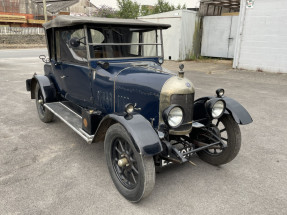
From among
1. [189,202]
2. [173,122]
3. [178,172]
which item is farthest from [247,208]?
[173,122]

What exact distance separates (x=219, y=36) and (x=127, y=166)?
43.5ft

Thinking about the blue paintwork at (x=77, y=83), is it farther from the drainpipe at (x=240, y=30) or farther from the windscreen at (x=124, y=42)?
the drainpipe at (x=240, y=30)

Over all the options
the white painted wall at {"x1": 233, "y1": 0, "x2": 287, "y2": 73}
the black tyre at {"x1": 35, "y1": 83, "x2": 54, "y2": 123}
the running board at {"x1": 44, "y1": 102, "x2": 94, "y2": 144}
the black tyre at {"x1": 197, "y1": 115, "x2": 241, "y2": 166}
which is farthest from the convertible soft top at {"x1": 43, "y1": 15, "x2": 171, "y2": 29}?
the white painted wall at {"x1": 233, "y1": 0, "x2": 287, "y2": 73}

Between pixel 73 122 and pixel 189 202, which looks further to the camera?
pixel 73 122

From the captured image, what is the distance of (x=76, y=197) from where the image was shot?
2641 mm

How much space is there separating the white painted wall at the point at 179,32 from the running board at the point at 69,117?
10.9 metres

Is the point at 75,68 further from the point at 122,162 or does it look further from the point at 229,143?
the point at 229,143

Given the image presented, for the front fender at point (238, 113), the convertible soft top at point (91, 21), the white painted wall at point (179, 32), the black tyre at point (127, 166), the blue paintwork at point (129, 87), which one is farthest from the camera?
the white painted wall at point (179, 32)

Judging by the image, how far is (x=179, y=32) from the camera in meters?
14.0

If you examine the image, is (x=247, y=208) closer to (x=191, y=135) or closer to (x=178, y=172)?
(x=178, y=172)

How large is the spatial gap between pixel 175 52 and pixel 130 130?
12.8 meters

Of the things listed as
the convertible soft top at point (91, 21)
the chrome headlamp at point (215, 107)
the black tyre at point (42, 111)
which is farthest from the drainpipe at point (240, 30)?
the chrome headlamp at point (215, 107)

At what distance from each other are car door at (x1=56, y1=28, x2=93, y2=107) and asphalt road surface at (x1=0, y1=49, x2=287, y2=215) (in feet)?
2.41

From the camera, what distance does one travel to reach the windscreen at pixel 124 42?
133 inches
